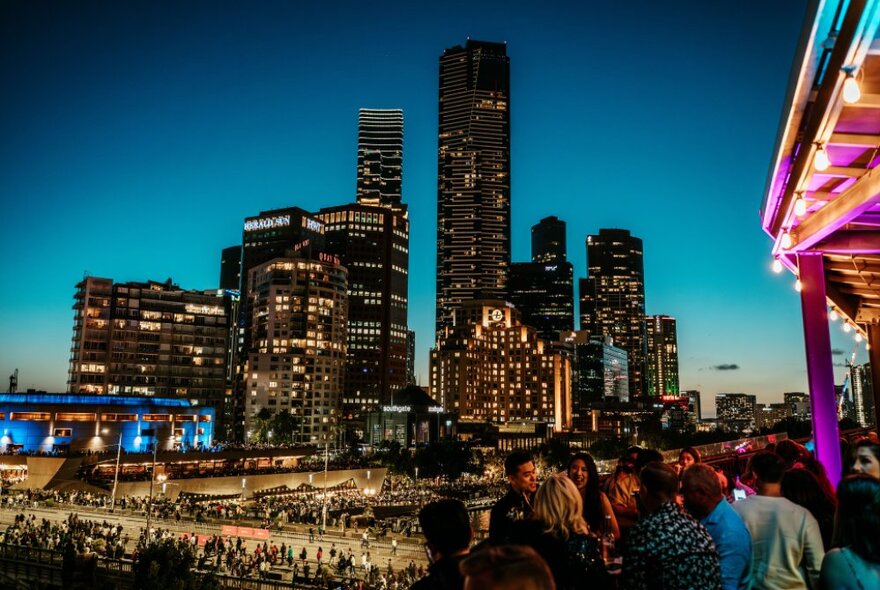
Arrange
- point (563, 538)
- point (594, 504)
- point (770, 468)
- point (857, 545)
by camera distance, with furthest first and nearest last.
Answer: point (594, 504) < point (770, 468) < point (563, 538) < point (857, 545)

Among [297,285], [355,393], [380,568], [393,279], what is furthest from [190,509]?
[393,279]

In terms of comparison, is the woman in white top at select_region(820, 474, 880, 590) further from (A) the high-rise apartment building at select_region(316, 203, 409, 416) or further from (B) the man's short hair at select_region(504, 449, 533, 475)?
(A) the high-rise apartment building at select_region(316, 203, 409, 416)

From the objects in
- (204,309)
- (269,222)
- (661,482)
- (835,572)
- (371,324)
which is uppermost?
(269,222)

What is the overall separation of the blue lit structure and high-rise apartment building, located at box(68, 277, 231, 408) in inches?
1216

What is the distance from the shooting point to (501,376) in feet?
584

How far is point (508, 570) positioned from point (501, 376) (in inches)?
6978

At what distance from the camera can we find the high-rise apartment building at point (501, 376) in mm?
175500

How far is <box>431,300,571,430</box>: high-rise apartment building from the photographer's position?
175500 mm

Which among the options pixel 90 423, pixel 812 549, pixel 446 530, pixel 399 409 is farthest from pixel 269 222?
pixel 812 549

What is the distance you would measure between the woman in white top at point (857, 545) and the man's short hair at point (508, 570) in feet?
8.54

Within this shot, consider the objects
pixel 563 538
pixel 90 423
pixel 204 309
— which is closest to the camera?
pixel 563 538

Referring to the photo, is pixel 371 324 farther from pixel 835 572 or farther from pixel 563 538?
pixel 835 572

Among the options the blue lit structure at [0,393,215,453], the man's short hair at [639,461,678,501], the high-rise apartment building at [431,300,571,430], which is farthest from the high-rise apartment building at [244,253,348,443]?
the man's short hair at [639,461,678,501]

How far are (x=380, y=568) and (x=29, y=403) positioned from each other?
7401cm
